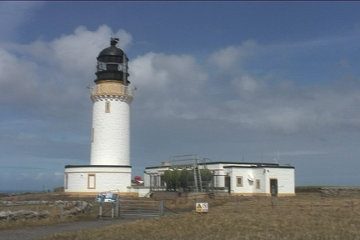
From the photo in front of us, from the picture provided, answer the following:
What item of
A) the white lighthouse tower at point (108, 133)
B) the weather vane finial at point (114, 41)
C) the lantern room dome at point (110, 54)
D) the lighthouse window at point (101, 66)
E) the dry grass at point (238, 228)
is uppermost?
the weather vane finial at point (114, 41)

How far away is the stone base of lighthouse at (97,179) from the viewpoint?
126 ft

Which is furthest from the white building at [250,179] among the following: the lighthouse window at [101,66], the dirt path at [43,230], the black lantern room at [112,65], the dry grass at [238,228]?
the dirt path at [43,230]

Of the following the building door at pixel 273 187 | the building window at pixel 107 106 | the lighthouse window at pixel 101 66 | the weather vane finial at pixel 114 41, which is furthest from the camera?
the weather vane finial at pixel 114 41

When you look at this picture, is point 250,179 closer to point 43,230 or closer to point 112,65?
point 112,65

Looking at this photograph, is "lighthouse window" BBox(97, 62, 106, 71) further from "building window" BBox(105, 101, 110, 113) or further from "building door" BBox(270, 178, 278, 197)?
"building door" BBox(270, 178, 278, 197)

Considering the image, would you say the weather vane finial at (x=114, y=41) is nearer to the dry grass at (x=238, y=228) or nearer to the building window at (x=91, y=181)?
the building window at (x=91, y=181)

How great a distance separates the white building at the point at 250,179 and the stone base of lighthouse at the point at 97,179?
2.83 meters

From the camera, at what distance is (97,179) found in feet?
126

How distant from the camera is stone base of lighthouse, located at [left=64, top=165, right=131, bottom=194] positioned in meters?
38.5

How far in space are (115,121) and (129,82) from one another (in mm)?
4351

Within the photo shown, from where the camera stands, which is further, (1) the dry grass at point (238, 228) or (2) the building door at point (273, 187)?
(2) the building door at point (273, 187)

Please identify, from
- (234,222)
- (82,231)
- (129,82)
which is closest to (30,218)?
(82,231)

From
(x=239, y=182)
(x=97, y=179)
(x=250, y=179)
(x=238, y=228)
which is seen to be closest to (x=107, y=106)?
(x=97, y=179)

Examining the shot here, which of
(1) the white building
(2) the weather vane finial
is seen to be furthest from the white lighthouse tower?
(1) the white building
